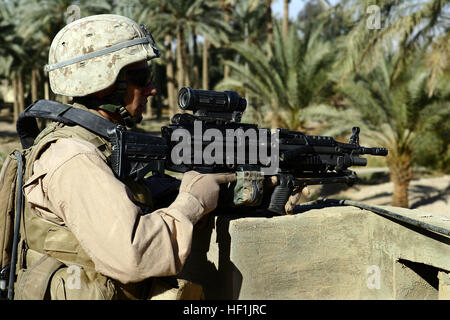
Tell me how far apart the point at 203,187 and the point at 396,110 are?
10.1 meters

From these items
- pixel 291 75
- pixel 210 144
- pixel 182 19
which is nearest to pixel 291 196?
pixel 210 144

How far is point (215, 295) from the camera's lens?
2.60 metres

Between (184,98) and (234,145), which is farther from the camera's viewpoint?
(234,145)

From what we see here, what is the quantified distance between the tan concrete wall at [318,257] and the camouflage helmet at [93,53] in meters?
0.94

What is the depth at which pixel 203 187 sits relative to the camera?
89.0 inches

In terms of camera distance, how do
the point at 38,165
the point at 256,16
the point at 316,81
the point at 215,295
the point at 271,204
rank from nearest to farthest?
the point at 38,165, the point at 215,295, the point at 271,204, the point at 316,81, the point at 256,16

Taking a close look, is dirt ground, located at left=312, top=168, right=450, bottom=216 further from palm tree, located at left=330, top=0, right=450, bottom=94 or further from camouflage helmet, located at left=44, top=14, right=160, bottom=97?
camouflage helmet, located at left=44, top=14, right=160, bottom=97

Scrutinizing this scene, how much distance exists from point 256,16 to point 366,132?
2046 cm

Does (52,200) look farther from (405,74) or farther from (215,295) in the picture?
(405,74)

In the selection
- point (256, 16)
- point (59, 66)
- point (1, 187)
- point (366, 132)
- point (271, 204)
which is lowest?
point (366, 132)

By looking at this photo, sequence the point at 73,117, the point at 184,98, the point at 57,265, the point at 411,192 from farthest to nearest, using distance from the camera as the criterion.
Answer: the point at 411,192 < the point at 184,98 < the point at 73,117 < the point at 57,265

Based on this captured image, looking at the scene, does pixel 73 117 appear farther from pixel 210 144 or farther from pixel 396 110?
pixel 396 110

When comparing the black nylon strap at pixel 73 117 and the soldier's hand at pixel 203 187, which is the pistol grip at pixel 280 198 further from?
the black nylon strap at pixel 73 117
